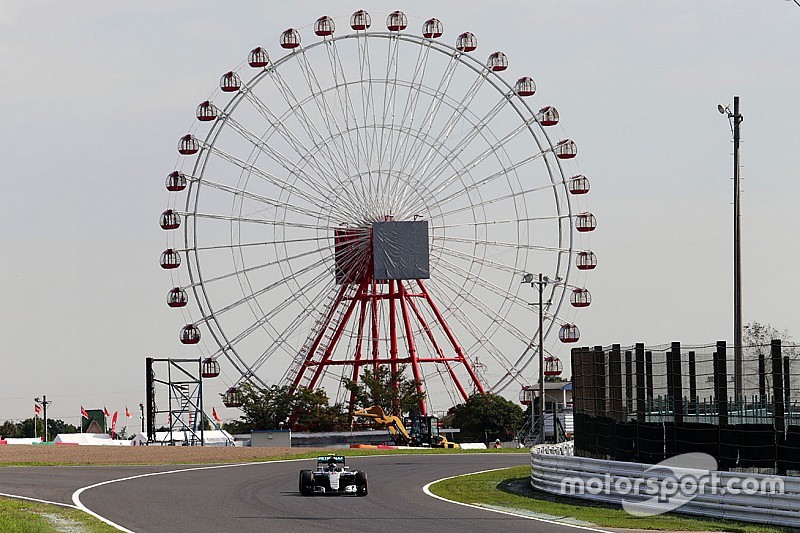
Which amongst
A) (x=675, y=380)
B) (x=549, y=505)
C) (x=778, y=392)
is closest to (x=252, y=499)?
(x=549, y=505)

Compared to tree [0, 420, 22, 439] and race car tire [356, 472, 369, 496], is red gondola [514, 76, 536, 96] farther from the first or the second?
tree [0, 420, 22, 439]

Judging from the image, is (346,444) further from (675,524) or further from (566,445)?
(675,524)

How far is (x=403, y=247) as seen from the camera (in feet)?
209

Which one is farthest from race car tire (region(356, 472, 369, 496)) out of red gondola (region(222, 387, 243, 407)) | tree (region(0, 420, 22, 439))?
tree (region(0, 420, 22, 439))

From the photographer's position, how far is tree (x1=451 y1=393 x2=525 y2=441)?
81375 mm

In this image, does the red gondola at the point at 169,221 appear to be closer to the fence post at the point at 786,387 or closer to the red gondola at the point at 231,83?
the red gondola at the point at 231,83

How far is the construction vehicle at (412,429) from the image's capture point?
220 ft

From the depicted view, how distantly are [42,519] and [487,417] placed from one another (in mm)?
60317

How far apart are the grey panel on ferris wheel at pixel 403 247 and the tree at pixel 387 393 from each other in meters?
12.1

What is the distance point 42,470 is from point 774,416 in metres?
23.9

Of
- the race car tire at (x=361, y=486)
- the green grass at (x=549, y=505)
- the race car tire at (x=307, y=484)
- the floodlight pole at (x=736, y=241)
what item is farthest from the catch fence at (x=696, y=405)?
the race car tire at (x=307, y=484)

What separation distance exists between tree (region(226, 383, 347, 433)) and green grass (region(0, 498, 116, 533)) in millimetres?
48693

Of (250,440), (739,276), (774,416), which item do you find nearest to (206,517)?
(774,416)

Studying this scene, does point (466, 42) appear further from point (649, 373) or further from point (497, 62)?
point (649, 373)
